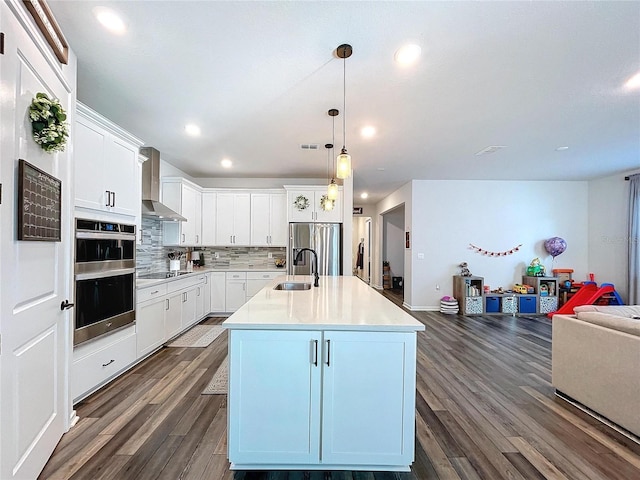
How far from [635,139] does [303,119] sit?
4190 millimetres

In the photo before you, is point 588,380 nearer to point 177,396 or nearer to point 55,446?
point 177,396

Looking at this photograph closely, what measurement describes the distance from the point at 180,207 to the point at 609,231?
780 cm

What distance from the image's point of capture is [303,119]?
10.4ft

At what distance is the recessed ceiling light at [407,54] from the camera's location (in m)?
1.99

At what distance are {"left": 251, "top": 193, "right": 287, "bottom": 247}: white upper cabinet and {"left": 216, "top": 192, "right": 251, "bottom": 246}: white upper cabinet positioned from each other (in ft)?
0.37

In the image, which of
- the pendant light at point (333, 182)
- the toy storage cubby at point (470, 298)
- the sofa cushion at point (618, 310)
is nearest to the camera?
the sofa cushion at point (618, 310)

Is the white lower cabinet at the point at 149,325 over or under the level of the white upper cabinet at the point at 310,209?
under

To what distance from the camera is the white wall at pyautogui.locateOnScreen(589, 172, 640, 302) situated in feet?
17.3

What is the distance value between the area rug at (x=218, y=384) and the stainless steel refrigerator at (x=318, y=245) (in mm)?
2384

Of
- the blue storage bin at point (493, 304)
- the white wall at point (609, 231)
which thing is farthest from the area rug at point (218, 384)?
the white wall at point (609, 231)

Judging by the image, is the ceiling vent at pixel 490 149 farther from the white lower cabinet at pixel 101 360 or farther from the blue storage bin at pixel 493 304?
the white lower cabinet at pixel 101 360

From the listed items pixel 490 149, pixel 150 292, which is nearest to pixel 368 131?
pixel 490 149

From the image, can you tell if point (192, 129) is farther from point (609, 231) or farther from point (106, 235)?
point (609, 231)

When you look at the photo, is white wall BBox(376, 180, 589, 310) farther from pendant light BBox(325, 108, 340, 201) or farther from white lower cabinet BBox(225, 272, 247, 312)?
white lower cabinet BBox(225, 272, 247, 312)
